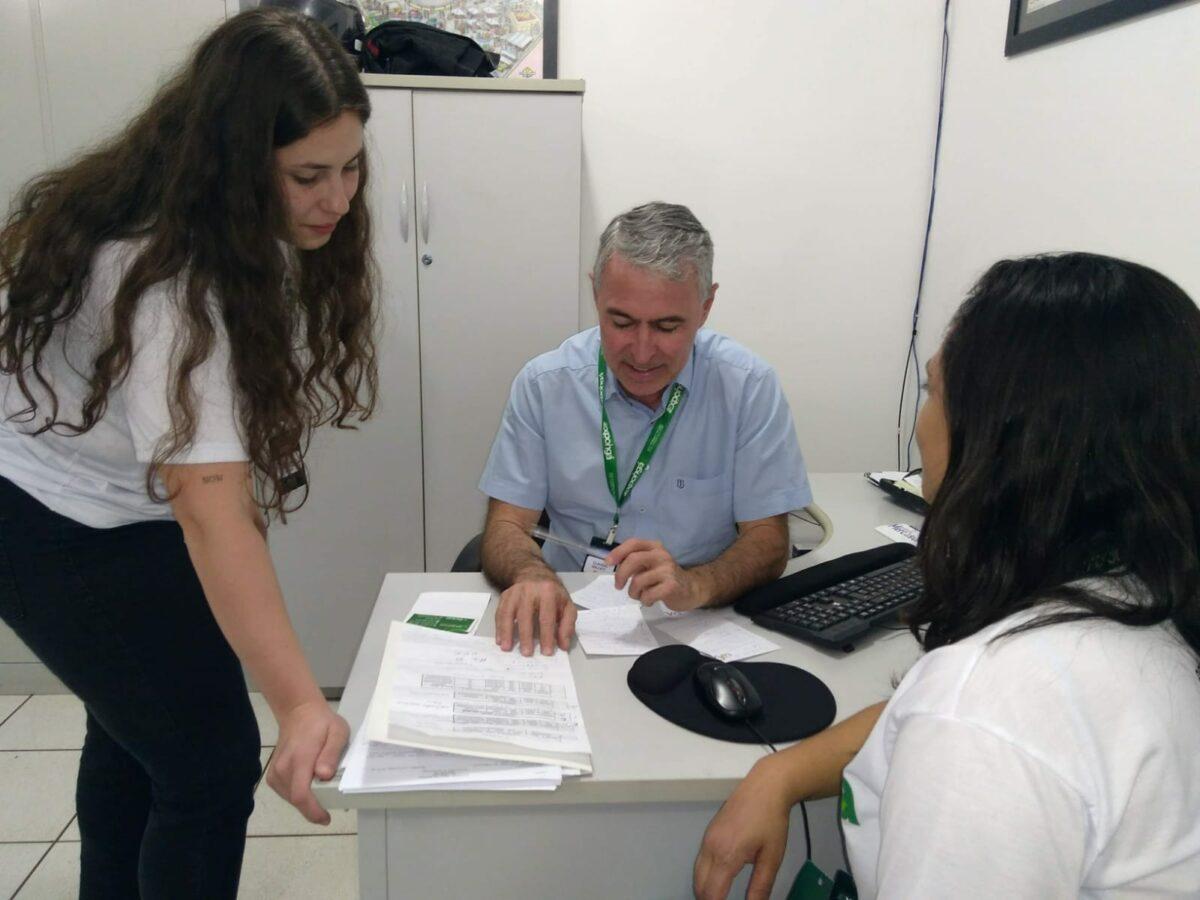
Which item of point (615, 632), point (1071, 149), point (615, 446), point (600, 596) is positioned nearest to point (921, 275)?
point (1071, 149)

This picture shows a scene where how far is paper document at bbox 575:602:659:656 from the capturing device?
46.4 inches

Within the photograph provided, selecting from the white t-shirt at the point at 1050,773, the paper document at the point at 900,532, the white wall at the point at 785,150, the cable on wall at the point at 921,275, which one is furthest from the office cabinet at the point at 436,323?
the white t-shirt at the point at 1050,773

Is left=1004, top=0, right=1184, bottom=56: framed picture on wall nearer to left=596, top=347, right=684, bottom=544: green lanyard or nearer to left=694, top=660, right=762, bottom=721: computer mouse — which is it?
left=596, top=347, right=684, bottom=544: green lanyard

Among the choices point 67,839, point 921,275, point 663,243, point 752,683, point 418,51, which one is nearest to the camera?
point 752,683

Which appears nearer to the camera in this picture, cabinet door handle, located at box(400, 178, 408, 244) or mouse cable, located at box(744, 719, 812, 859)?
mouse cable, located at box(744, 719, 812, 859)

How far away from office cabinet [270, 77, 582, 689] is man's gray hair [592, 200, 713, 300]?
747 millimetres

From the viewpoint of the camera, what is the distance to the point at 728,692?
1014 millimetres

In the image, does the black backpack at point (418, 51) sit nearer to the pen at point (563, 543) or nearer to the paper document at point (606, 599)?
the pen at point (563, 543)

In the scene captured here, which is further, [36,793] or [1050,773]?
[36,793]

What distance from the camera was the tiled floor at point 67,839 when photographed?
1840mm

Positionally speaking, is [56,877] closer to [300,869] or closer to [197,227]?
[300,869]

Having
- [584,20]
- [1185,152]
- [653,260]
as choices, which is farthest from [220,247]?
[584,20]

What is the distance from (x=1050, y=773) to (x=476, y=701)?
2.03ft

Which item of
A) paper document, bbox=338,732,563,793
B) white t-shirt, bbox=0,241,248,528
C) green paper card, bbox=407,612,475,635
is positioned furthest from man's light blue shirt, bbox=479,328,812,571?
paper document, bbox=338,732,563,793
